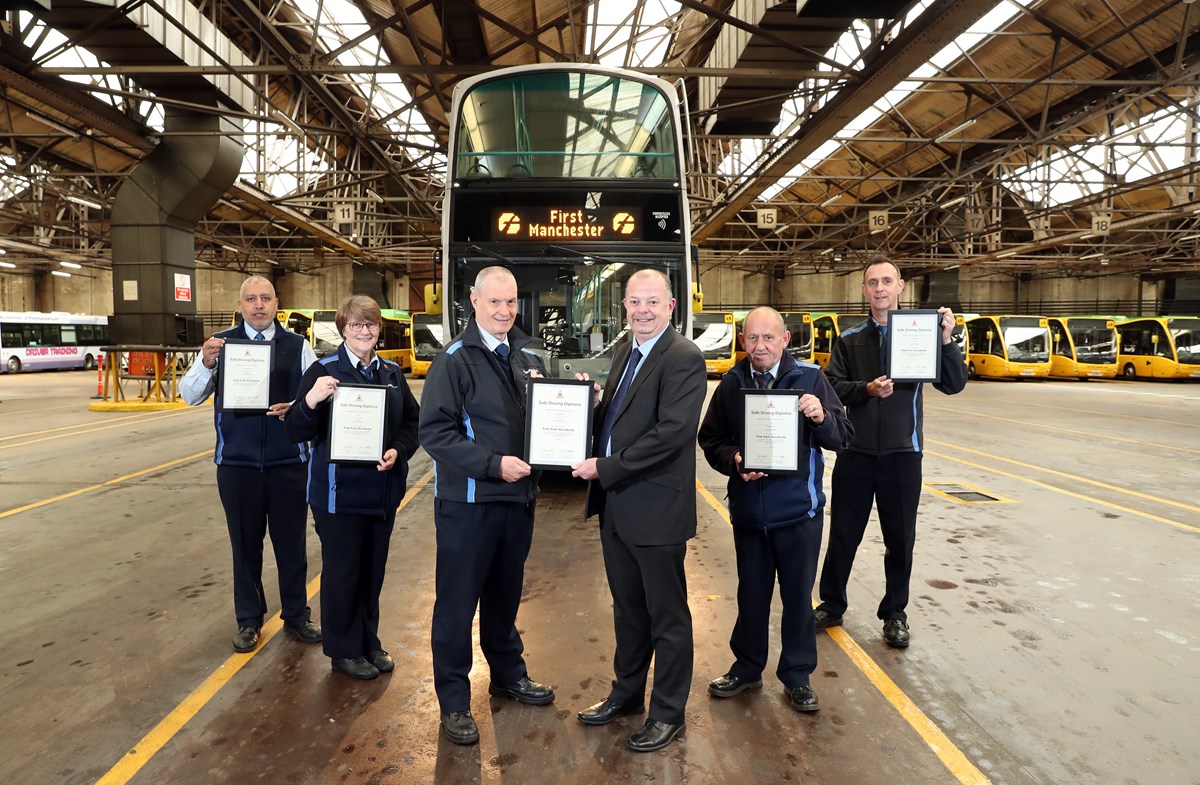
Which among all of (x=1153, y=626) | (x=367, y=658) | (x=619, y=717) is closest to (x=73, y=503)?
(x=367, y=658)

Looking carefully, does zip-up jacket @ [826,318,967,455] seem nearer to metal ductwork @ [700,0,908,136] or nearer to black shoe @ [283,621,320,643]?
black shoe @ [283,621,320,643]

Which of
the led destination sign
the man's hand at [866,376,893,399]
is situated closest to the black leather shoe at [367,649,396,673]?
the man's hand at [866,376,893,399]

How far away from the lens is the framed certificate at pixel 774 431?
9.73 ft

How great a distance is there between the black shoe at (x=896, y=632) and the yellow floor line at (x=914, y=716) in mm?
181

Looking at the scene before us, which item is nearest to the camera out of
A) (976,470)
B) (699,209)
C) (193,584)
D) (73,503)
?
(193,584)

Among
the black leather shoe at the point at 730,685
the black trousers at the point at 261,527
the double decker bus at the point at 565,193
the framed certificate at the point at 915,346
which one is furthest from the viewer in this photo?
the double decker bus at the point at 565,193

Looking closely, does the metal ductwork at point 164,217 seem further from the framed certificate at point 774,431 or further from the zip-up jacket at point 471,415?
the framed certificate at point 774,431

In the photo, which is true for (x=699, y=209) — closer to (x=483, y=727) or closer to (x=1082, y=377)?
(x=1082, y=377)

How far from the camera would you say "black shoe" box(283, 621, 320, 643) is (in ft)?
12.5

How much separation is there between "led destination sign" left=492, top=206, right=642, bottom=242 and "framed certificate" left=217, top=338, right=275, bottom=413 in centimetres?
379

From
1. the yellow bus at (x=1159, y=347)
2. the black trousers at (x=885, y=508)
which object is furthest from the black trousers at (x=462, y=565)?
the yellow bus at (x=1159, y=347)

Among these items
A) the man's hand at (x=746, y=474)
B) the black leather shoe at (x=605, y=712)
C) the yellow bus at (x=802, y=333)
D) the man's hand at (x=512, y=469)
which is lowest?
the black leather shoe at (x=605, y=712)

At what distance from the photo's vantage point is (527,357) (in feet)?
9.84

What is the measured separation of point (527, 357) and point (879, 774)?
7.01 feet
